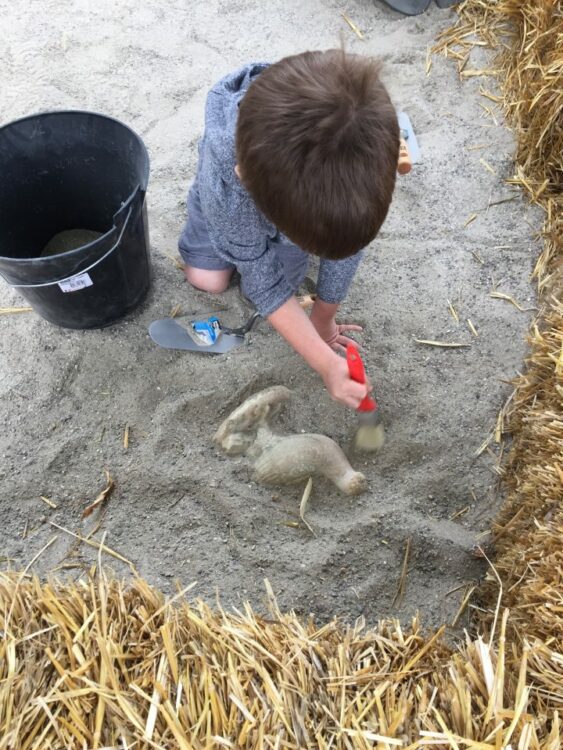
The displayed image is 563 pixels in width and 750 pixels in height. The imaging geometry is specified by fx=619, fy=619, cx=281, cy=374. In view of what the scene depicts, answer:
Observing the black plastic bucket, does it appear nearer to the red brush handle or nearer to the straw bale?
the red brush handle

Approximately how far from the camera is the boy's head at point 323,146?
1.08m

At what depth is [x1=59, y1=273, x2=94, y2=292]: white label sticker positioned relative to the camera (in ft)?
5.22

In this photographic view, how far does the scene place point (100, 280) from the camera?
66.3 inches

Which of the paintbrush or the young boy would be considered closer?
the young boy

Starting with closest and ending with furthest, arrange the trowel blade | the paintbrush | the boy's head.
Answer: the boy's head < the paintbrush < the trowel blade

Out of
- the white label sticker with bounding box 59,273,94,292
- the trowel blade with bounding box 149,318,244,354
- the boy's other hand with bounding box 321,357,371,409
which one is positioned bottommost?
the trowel blade with bounding box 149,318,244,354

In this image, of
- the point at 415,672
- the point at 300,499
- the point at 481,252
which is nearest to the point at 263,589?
the point at 300,499

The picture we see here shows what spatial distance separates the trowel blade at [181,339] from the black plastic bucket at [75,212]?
0.12m

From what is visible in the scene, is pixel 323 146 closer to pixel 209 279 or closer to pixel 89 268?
pixel 89 268

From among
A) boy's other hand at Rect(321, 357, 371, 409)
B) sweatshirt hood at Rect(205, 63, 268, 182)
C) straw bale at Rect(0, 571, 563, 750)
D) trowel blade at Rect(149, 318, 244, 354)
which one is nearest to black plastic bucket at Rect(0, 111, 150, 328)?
trowel blade at Rect(149, 318, 244, 354)

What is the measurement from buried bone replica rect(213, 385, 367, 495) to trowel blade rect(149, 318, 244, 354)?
0.22m

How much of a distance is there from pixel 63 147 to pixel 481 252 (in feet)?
4.39

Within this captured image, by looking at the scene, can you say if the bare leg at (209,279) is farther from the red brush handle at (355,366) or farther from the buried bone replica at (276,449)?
the red brush handle at (355,366)

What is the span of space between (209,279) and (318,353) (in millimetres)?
566
